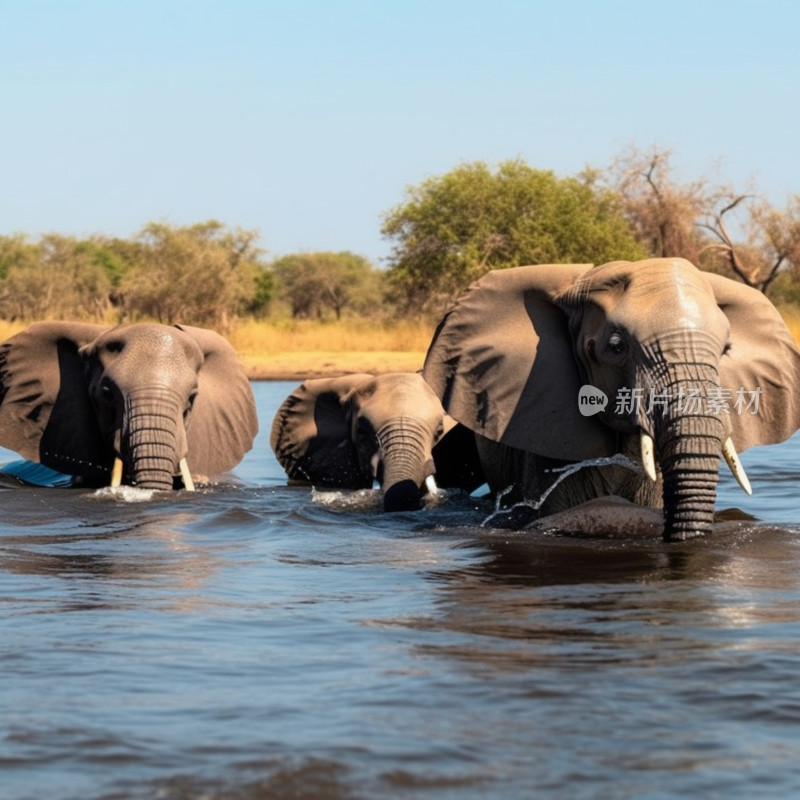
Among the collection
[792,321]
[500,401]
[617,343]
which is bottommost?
[500,401]

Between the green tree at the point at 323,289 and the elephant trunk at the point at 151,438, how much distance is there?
5482 centimetres

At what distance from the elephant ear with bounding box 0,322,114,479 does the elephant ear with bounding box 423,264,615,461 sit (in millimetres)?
3004

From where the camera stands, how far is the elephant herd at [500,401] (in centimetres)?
747

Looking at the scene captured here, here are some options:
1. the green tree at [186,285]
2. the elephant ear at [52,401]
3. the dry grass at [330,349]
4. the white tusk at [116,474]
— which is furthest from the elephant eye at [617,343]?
the green tree at [186,285]

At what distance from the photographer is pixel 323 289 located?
67125mm

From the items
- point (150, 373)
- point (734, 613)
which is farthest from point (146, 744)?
point (150, 373)

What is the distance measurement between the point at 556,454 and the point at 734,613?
7.23ft

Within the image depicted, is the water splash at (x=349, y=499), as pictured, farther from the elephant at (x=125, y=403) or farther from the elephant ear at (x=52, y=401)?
the elephant ear at (x=52, y=401)

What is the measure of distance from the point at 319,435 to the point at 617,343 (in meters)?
5.18

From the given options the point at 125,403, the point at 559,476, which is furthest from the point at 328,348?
the point at 559,476

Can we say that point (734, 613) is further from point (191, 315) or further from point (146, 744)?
point (191, 315)

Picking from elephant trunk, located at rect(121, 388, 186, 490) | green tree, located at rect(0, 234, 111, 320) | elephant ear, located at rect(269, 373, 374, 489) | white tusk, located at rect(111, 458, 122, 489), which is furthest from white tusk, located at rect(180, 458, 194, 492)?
green tree, located at rect(0, 234, 111, 320)

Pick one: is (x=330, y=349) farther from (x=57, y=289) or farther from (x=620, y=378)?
(x=620, y=378)

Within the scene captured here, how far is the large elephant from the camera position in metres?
7.38
